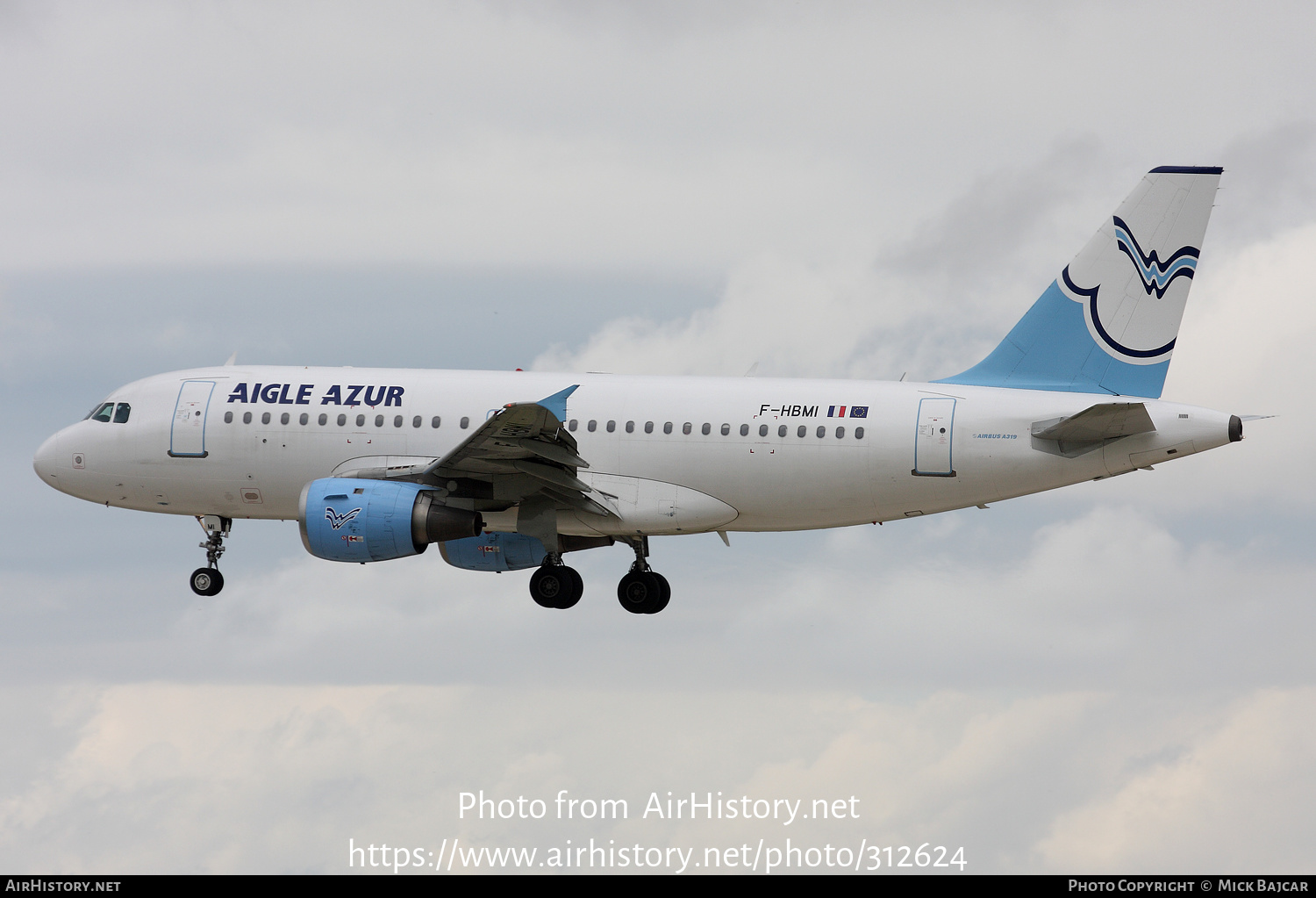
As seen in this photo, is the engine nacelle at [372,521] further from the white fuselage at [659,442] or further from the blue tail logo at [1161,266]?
the blue tail logo at [1161,266]

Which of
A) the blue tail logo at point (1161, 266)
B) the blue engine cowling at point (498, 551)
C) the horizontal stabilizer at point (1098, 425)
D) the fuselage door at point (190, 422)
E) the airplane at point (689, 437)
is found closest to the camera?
the horizontal stabilizer at point (1098, 425)

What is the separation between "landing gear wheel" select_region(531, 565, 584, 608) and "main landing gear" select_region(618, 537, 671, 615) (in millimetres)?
1401

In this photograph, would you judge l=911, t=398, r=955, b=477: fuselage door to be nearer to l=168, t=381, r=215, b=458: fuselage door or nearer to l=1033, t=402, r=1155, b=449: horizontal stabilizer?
l=1033, t=402, r=1155, b=449: horizontal stabilizer

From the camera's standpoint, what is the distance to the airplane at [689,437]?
114 ft

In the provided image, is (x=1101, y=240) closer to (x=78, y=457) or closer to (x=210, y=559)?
(x=210, y=559)

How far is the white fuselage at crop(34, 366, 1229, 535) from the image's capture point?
1377 inches

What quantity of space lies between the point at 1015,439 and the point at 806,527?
5.57m

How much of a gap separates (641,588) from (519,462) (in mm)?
6463

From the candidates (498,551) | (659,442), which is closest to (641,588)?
(498,551)

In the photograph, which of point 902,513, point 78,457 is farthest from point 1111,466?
point 78,457

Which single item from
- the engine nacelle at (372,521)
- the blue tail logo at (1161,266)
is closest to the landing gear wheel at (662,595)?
the engine nacelle at (372,521)

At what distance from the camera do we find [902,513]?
36156 mm

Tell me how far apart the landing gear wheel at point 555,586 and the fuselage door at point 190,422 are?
927 centimetres

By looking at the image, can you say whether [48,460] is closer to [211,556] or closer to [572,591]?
[211,556]
